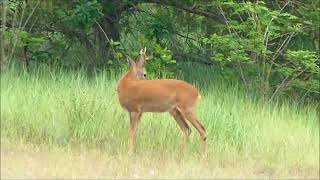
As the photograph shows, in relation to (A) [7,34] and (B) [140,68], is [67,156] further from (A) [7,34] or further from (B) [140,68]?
(A) [7,34]

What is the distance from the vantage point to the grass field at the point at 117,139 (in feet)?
26.3

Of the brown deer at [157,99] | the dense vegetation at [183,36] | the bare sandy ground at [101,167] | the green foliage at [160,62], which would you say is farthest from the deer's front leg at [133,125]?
the green foliage at [160,62]

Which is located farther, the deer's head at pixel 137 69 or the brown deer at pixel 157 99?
the deer's head at pixel 137 69

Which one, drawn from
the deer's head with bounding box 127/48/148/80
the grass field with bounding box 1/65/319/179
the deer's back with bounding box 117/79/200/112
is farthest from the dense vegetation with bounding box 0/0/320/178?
the deer's head with bounding box 127/48/148/80

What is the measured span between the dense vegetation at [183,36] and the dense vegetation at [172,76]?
30mm

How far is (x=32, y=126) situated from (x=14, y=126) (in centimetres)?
23

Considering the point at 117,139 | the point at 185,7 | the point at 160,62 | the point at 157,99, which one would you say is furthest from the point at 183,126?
the point at 185,7

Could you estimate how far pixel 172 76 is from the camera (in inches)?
551

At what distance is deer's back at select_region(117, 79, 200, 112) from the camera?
8844 mm

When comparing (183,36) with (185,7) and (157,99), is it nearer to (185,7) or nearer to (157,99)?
(185,7)

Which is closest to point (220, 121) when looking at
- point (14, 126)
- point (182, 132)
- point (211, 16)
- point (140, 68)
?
point (182, 132)

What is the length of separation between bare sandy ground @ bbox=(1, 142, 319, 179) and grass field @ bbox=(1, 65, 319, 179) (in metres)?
0.01

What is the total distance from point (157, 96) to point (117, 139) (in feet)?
2.78

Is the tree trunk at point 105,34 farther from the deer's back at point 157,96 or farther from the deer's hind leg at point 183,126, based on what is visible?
the deer's back at point 157,96
